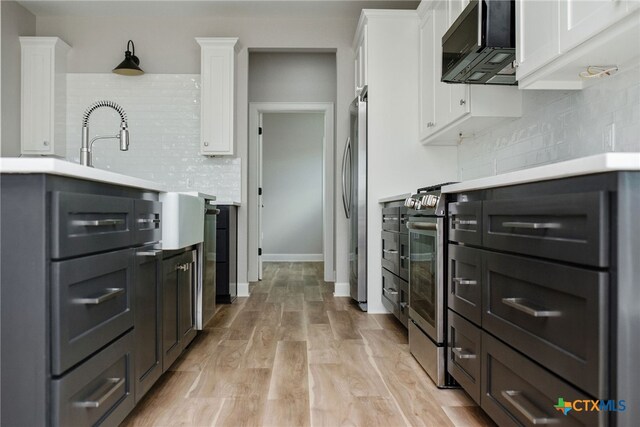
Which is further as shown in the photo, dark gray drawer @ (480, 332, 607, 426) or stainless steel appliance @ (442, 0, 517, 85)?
stainless steel appliance @ (442, 0, 517, 85)

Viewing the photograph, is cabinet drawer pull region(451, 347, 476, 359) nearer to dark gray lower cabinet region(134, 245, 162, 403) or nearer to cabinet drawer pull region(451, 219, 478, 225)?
cabinet drawer pull region(451, 219, 478, 225)

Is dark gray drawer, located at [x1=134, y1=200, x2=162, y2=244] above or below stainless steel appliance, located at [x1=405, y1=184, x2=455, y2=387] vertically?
above

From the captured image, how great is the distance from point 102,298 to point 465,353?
1282 millimetres

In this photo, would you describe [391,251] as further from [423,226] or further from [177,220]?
[177,220]

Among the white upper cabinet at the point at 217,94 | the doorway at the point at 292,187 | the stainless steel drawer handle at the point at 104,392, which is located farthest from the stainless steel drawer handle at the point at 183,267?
the doorway at the point at 292,187

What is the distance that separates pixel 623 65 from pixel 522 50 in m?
0.36

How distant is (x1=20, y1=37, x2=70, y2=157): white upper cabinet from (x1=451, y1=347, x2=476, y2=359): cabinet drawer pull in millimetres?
3908

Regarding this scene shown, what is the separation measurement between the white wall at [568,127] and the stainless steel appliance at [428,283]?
57 cm

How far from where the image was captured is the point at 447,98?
289 cm

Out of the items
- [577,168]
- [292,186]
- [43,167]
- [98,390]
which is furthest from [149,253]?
[292,186]

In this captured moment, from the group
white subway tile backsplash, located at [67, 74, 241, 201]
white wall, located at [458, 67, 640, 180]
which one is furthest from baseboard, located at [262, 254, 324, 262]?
white wall, located at [458, 67, 640, 180]

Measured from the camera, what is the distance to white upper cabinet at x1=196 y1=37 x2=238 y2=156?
4.16m

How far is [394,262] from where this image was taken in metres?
3.14

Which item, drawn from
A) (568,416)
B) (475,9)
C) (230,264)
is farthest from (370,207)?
(568,416)
